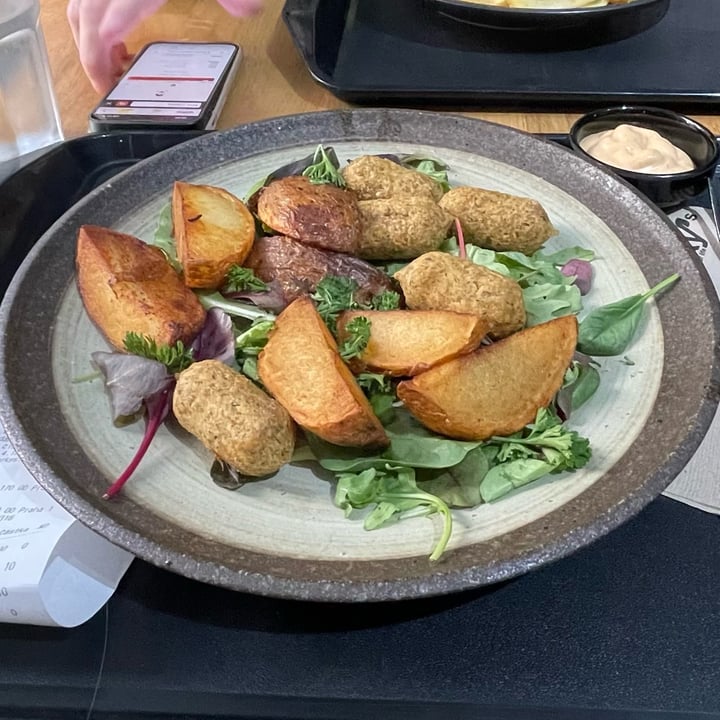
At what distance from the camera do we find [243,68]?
5.72 ft

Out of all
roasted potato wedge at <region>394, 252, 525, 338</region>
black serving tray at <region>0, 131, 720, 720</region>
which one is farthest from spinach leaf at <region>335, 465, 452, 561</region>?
roasted potato wedge at <region>394, 252, 525, 338</region>

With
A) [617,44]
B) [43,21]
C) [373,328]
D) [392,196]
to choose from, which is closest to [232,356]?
[373,328]

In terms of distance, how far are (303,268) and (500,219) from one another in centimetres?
27

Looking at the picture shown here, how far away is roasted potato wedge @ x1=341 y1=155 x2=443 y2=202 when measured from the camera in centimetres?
109

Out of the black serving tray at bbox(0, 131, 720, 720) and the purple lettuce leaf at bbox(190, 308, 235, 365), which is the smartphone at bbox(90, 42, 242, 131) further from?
the black serving tray at bbox(0, 131, 720, 720)

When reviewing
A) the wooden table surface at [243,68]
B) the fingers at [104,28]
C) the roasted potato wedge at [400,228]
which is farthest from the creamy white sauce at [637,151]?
the fingers at [104,28]

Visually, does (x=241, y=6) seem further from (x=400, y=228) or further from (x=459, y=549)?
(x=459, y=549)

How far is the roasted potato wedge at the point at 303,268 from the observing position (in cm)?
97

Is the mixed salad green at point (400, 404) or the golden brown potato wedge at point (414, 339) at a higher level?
the golden brown potato wedge at point (414, 339)

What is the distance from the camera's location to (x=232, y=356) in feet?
3.01

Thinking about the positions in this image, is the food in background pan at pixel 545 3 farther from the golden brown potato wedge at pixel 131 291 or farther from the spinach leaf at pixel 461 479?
the spinach leaf at pixel 461 479

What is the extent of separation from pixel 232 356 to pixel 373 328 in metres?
0.17

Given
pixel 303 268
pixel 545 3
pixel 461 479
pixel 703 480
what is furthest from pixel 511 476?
pixel 545 3

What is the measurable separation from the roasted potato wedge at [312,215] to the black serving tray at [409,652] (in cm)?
43
